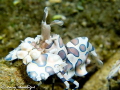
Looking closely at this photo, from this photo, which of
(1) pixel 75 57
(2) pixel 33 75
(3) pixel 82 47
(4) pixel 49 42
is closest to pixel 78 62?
(1) pixel 75 57

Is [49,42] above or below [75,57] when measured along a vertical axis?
above

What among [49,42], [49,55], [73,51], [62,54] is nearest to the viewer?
[49,55]

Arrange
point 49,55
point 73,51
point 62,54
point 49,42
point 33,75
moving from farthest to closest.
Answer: point 73,51, point 62,54, point 49,42, point 49,55, point 33,75

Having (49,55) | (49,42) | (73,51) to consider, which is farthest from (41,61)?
(73,51)

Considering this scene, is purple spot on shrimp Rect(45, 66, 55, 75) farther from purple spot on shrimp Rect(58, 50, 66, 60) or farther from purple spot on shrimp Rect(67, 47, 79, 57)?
purple spot on shrimp Rect(67, 47, 79, 57)

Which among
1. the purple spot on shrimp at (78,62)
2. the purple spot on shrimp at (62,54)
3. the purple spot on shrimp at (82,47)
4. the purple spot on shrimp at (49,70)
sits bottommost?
the purple spot on shrimp at (49,70)

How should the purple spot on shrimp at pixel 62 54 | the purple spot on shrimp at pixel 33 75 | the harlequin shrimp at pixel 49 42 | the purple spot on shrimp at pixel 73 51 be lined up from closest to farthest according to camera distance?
the purple spot on shrimp at pixel 33 75 → the harlequin shrimp at pixel 49 42 → the purple spot on shrimp at pixel 62 54 → the purple spot on shrimp at pixel 73 51

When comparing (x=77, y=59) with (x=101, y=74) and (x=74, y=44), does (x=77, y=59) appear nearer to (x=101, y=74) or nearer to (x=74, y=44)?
(x=74, y=44)

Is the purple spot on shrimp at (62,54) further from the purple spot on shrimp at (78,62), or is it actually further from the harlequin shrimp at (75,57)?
the purple spot on shrimp at (78,62)

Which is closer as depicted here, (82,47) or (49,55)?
(49,55)

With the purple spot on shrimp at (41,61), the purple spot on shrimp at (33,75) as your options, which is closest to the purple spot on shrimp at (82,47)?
the purple spot on shrimp at (41,61)

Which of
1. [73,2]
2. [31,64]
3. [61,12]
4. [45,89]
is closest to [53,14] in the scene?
[61,12]

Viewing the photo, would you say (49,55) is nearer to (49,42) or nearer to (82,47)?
(49,42)

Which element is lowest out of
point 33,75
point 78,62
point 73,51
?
point 33,75
